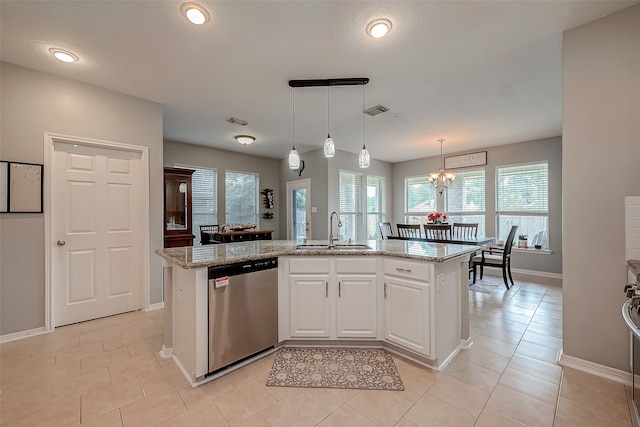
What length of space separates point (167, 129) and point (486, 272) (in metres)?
6.73

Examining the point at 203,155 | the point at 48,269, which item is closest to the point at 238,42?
the point at 48,269

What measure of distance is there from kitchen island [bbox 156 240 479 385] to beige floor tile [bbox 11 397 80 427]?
2.04 ft

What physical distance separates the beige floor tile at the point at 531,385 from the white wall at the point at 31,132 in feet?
14.1

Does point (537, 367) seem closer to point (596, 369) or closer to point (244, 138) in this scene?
point (596, 369)

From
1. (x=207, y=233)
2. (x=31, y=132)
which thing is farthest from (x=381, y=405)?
(x=207, y=233)

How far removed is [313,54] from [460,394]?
9.57ft

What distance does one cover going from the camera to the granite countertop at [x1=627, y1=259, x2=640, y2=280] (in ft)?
5.11

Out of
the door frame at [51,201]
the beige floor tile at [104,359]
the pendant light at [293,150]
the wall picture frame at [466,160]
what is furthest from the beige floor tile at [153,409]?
the wall picture frame at [466,160]

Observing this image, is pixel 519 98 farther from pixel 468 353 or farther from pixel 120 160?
pixel 120 160

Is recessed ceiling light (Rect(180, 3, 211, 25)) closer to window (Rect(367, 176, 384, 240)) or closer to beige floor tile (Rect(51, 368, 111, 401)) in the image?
beige floor tile (Rect(51, 368, 111, 401))

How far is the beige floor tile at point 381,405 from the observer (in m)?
1.56

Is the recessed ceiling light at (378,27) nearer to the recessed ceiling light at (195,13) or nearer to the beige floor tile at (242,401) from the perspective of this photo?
the recessed ceiling light at (195,13)

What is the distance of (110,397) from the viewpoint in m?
1.75

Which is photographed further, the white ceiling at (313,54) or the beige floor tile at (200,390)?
the white ceiling at (313,54)
